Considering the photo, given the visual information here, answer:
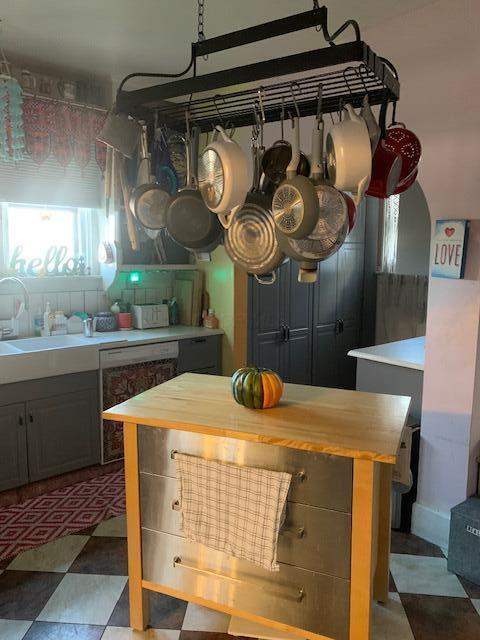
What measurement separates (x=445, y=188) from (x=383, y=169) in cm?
86

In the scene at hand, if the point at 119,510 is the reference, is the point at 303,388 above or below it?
above

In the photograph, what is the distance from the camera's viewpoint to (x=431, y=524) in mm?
2828

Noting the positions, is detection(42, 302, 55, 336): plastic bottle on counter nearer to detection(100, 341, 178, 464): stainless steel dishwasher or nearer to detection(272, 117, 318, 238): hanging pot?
detection(100, 341, 178, 464): stainless steel dishwasher

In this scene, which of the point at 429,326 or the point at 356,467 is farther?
the point at 429,326

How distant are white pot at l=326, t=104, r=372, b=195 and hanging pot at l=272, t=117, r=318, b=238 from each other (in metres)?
0.11

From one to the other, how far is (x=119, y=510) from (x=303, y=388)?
148 centimetres

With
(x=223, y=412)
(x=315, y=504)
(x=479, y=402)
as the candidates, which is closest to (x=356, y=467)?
(x=315, y=504)

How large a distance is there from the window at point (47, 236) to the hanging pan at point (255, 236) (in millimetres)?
2219

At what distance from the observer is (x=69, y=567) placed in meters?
2.61

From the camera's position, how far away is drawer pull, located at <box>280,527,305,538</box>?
72.8 inches

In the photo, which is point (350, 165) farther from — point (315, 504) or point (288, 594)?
point (288, 594)

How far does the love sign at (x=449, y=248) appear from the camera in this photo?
8.23ft

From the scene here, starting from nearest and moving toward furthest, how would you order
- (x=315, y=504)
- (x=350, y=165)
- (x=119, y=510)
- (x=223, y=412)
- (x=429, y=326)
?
(x=350, y=165) → (x=315, y=504) → (x=223, y=412) → (x=429, y=326) → (x=119, y=510)

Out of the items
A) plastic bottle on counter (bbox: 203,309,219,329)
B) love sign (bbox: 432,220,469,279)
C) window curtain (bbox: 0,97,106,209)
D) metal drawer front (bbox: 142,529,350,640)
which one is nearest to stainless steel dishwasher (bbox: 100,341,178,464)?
plastic bottle on counter (bbox: 203,309,219,329)
